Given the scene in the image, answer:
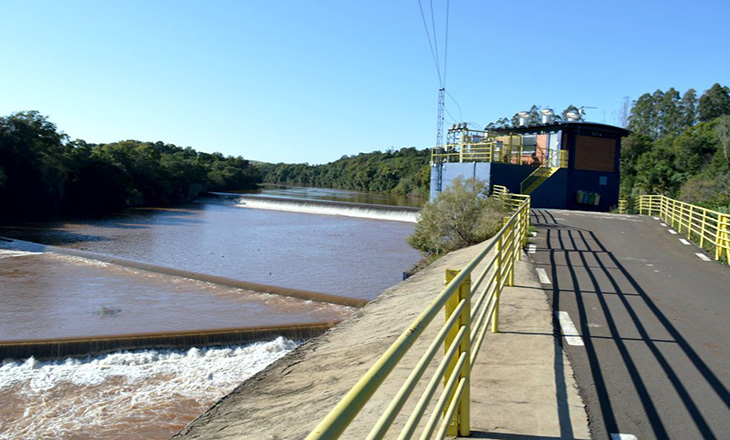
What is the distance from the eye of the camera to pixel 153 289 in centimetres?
1625

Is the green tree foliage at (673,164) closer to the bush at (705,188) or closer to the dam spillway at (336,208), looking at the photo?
the bush at (705,188)

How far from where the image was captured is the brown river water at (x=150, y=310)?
866 centimetres

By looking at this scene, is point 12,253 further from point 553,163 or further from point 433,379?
point 553,163

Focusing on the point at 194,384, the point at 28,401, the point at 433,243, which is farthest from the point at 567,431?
the point at 433,243

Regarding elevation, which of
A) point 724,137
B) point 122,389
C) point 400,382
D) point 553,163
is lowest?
point 122,389

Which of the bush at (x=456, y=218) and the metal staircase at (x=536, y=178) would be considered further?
the metal staircase at (x=536, y=178)

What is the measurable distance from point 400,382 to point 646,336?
313 cm

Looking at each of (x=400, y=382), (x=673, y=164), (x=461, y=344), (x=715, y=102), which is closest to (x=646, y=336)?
(x=400, y=382)

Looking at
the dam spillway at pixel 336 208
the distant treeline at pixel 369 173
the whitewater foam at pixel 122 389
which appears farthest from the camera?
the distant treeline at pixel 369 173

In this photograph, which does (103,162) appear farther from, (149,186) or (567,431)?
(567,431)

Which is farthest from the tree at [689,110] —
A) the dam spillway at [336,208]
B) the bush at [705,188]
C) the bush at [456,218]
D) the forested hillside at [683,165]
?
the bush at [456,218]

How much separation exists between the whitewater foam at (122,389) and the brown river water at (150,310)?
0.07 ft

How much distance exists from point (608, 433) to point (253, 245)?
2511cm

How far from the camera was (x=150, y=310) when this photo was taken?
1405 centimetres
